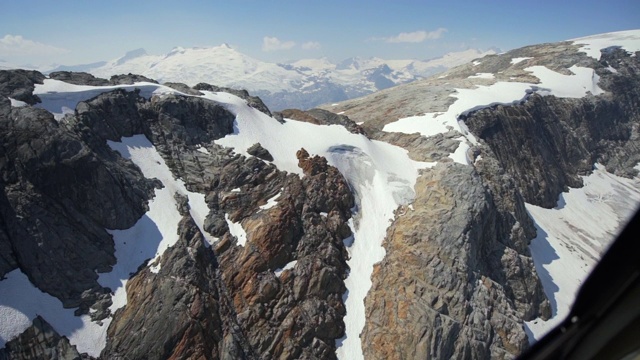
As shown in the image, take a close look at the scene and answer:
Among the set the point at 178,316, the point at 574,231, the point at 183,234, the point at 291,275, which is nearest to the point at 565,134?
the point at 574,231

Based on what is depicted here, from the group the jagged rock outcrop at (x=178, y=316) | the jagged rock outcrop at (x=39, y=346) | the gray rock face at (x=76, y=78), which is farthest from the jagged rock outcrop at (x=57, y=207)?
the gray rock face at (x=76, y=78)

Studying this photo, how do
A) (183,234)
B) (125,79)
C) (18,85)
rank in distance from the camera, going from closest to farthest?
(183,234) → (18,85) → (125,79)

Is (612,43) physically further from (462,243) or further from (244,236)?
(244,236)

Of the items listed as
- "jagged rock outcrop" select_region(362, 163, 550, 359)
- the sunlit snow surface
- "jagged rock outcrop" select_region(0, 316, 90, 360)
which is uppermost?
"jagged rock outcrop" select_region(0, 316, 90, 360)

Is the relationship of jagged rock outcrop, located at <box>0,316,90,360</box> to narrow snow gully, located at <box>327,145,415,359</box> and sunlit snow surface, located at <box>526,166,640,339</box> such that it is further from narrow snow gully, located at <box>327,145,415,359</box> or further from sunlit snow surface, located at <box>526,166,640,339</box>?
sunlit snow surface, located at <box>526,166,640,339</box>

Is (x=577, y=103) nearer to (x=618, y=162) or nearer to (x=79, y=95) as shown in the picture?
(x=618, y=162)

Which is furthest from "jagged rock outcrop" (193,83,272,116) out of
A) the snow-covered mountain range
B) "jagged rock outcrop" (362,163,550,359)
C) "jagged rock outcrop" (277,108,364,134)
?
"jagged rock outcrop" (362,163,550,359)
